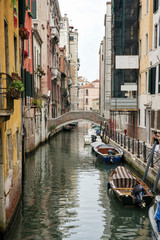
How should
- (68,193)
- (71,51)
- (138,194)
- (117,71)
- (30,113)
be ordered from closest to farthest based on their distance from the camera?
1. (138,194)
2. (68,193)
3. (30,113)
4. (117,71)
5. (71,51)

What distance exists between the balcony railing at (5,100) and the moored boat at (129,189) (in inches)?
195

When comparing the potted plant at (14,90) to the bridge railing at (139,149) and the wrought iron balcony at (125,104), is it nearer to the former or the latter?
the bridge railing at (139,149)

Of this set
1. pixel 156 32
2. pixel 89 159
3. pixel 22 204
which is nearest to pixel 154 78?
pixel 156 32

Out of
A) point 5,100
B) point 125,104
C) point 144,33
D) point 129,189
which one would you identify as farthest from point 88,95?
point 5,100

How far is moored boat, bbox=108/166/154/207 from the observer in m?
9.77

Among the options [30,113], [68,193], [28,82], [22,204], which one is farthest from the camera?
[30,113]

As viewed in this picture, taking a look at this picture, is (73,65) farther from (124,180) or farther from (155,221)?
(155,221)

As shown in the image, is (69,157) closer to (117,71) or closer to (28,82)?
(28,82)

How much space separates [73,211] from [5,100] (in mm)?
4585

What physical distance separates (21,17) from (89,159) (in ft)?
39.4

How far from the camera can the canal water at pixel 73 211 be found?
825 centimetres

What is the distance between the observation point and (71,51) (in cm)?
7281

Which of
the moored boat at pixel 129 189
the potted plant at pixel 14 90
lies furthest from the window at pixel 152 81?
the potted plant at pixel 14 90

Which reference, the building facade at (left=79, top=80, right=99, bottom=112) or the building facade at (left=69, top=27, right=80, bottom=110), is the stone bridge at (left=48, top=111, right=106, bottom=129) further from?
the building facade at (left=79, top=80, right=99, bottom=112)
